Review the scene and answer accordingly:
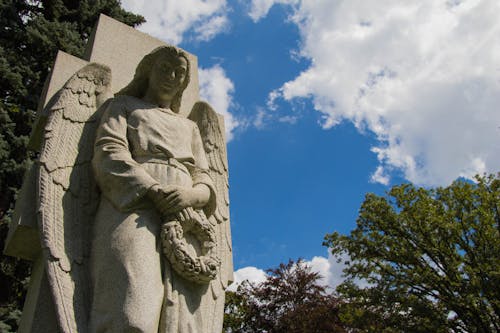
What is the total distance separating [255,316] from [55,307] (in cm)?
2344

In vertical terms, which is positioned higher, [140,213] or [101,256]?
[140,213]

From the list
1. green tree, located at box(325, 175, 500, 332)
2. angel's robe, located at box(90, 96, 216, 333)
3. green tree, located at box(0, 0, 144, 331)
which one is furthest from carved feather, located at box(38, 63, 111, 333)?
green tree, located at box(325, 175, 500, 332)

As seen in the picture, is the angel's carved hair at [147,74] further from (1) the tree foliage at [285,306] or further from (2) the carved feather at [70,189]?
(1) the tree foliage at [285,306]

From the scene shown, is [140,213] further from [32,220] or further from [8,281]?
[8,281]

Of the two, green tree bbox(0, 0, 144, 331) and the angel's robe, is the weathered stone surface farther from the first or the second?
green tree bbox(0, 0, 144, 331)

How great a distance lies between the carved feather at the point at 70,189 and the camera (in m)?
3.67

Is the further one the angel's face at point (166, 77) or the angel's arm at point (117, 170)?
the angel's face at point (166, 77)

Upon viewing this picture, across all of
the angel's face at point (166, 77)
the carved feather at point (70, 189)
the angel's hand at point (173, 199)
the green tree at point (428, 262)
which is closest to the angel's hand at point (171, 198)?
the angel's hand at point (173, 199)

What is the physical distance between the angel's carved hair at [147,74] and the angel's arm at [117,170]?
769 millimetres

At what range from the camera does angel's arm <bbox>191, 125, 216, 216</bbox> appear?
4.50 metres

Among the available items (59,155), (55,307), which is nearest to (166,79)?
(59,155)

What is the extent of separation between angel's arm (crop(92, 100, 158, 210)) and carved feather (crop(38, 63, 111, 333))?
0.62 feet

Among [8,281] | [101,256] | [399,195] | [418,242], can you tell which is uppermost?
[399,195]

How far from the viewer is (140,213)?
3975 mm
